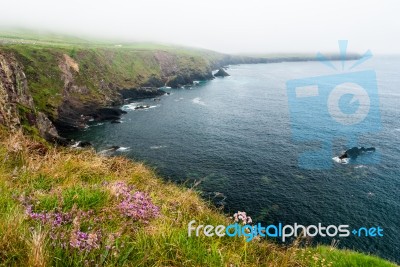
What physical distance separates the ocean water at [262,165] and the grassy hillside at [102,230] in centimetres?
1569

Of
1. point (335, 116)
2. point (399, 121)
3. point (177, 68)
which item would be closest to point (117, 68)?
point (177, 68)

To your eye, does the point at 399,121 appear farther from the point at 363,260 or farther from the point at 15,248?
the point at 15,248

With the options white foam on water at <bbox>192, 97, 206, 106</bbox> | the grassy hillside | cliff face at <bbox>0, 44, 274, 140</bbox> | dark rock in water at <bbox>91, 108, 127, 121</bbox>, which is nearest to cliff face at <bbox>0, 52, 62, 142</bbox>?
cliff face at <bbox>0, 44, 274, 140</bbox>

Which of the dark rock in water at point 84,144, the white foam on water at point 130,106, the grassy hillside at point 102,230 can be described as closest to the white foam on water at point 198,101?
the white foam on water at point 130,106

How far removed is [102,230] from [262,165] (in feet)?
190

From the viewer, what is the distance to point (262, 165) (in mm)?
61812

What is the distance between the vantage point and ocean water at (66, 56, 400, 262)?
45781 mm

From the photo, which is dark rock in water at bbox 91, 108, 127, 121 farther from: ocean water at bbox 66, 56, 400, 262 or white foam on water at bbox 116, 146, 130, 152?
white foam on water at bbox 116, 146, 130, 152

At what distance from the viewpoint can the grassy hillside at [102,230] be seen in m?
5.03

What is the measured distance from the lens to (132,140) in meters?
75.8

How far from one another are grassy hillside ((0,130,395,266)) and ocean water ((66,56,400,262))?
51.5 ft

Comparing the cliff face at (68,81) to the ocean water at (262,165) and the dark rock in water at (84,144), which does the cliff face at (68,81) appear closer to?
the dark rock in water at (84,144)

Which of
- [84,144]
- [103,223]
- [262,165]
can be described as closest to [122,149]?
[84,144]

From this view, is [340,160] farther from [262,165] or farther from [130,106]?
[130,106]
